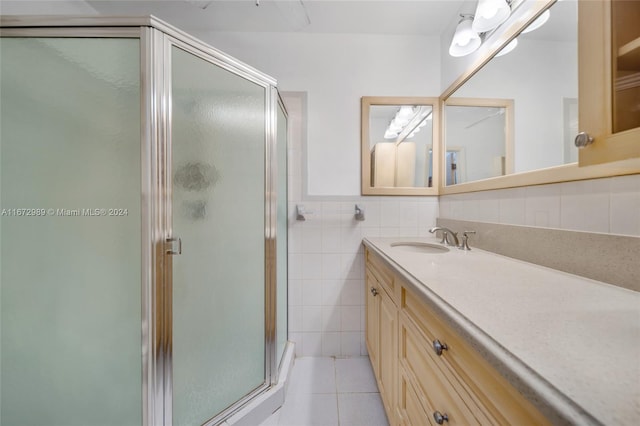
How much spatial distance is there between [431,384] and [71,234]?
131cm

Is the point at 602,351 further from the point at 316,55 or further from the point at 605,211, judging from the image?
the point at 316,55

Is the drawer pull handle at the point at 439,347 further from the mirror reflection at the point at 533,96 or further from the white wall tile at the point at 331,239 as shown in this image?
the white wall tile at the point at 331,239

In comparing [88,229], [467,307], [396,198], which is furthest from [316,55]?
[467,307]

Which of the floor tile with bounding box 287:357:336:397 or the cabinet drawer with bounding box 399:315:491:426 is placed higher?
the cabinet drawer with bounding box 399:315:491:426

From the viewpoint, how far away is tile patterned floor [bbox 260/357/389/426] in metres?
1.10

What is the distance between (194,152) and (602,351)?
3.95ft

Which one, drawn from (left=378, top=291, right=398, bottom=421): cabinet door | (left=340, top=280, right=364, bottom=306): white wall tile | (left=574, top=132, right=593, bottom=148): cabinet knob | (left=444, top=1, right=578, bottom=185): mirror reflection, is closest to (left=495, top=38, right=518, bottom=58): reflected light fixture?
(left=444, top=1, right=578, bottom=185): mirror reflection

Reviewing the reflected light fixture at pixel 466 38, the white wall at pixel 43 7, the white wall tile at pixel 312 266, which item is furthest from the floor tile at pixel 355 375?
the white wall at pixel 43 7

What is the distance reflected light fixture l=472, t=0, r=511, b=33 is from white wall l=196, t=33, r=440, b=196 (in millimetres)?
492

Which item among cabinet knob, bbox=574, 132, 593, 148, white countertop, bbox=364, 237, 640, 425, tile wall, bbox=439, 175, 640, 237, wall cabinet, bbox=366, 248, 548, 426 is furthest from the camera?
tile wall, bbox=439, 175, 640, 237

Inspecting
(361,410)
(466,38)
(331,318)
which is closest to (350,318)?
(331,318)

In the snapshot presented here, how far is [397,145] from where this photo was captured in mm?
1595

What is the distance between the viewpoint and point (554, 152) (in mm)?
808

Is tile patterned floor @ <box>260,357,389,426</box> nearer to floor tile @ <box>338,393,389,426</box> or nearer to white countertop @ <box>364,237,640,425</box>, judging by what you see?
floor tile @ <box>338,393,389,426</box>
